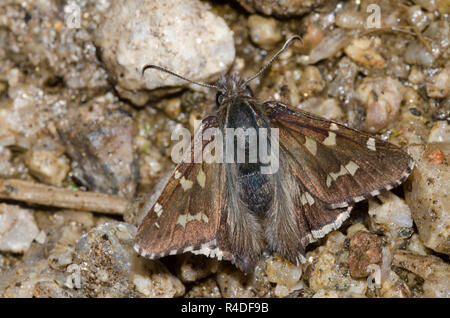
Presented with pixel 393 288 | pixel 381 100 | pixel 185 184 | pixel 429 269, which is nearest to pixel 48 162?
pixel 185 184

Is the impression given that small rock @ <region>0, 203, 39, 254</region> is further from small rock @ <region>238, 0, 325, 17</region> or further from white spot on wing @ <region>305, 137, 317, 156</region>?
small rock @ <region>238, 0, 325, 17</region>

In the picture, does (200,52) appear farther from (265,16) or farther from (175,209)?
(175,209)

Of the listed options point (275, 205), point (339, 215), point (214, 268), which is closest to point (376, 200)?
point (339, 215)

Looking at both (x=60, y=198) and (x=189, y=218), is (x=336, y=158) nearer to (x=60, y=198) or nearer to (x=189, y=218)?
(x=189, y=218)

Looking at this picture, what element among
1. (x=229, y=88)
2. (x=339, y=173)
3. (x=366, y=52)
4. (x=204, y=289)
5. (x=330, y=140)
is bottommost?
(x=204, y=289)

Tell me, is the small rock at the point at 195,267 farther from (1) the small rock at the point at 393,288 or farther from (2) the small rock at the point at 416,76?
(2) the small rock at the point at 416,76
